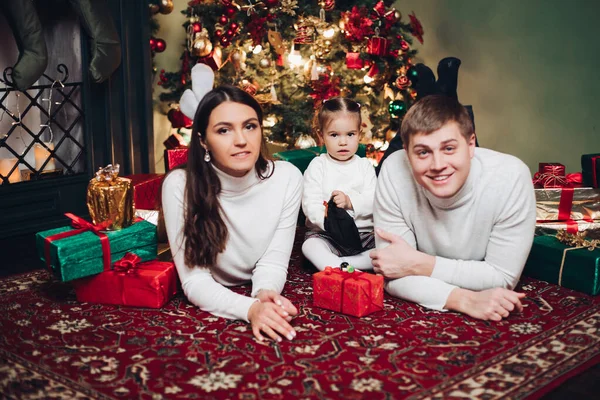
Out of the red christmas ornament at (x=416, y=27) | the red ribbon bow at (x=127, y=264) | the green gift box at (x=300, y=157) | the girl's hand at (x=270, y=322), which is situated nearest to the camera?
the girl's hand at (x=270, y=322)

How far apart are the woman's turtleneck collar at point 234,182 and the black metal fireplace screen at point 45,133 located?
1832 mm

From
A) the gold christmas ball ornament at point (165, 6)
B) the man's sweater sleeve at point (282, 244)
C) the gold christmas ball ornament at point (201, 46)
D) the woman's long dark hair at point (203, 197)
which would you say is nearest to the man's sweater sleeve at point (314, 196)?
the man's sweater sleeve at point (282, 244)

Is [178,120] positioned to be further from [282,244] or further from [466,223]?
[466,223]

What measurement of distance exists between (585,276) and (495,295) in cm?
56

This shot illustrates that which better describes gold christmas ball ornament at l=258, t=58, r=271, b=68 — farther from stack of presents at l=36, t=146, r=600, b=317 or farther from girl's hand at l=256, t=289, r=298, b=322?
girl's hand at l=256, t=289, r=298, b=322

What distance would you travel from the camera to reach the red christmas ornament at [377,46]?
14.8ft

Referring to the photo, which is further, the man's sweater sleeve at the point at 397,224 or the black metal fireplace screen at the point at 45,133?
the black metal fireplace screen at the point at 45,133

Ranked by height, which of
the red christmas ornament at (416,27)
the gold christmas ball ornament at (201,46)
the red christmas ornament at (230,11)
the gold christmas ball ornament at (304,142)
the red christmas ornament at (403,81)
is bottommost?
the gold christmas ball ornament at (304,142)

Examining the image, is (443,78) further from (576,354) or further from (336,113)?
(576,354)

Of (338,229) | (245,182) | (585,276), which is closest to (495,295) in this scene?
(585,276)

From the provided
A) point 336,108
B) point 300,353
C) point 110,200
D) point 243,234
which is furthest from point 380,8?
point 300,353

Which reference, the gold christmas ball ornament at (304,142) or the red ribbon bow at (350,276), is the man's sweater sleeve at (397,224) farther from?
the gold christmas ball ornament at (304,142)

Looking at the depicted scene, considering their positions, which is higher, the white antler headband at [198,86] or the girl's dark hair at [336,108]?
the white antler headband at [198,86]

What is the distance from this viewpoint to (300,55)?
4668 mm
